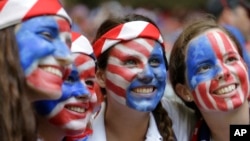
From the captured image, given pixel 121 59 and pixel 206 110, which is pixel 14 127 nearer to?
pixel 121 59

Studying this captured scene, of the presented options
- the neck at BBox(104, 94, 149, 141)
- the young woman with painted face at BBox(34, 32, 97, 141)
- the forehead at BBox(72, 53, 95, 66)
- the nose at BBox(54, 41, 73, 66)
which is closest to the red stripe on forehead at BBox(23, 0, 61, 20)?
the nose at BBox(54, 41, 73, 66)

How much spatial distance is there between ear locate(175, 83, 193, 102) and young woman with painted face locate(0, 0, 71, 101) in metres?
0.85

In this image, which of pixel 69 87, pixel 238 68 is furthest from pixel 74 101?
pixel 238 68

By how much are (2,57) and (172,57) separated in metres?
1.10

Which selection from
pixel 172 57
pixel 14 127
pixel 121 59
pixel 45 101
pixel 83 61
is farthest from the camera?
pixel 172 57

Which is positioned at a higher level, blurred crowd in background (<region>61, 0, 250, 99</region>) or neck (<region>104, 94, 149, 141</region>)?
blurred crowd in background (<region>61, 0, 250, 99</region>)

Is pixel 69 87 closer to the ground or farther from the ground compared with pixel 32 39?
closer to the ground

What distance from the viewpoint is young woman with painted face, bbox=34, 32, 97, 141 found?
2.22 metres

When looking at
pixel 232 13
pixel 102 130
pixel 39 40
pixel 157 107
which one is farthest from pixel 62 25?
pixel 232 13

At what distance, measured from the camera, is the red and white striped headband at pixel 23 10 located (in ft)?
6.83

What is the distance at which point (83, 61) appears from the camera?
98.3 inches

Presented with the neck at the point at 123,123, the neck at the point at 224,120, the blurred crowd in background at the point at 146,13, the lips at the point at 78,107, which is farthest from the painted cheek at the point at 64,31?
the blurred crowd in background at the point at 146,13

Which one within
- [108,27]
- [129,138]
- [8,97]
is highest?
[108,27]

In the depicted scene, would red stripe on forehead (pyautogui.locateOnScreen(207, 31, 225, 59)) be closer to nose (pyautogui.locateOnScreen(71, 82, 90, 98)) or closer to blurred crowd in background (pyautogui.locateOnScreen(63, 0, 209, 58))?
nose (pyautogui.locateOnScreen(71, 82, 90, 98))
